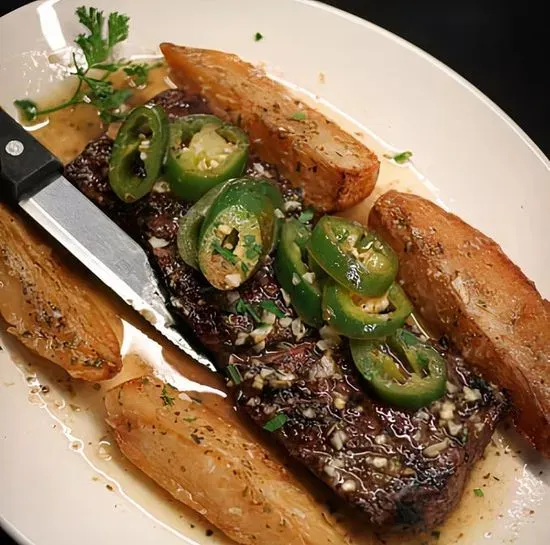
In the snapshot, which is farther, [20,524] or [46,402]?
[46,402]

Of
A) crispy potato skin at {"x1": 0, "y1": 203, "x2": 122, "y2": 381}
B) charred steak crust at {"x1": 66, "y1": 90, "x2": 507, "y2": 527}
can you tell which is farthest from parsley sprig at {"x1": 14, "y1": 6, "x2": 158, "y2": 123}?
crispy potato skin at {"x1": 0, "y1": 203, "x2": 122, "y2": 381}

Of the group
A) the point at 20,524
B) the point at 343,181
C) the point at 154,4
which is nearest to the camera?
the point at 20,524

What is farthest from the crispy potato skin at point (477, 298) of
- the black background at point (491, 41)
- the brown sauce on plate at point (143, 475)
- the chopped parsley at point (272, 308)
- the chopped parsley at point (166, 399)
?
the black background at point (491, 41)

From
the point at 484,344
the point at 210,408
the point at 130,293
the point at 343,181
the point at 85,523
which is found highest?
the point at 343,181

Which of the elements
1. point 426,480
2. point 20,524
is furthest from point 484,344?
point 20,524

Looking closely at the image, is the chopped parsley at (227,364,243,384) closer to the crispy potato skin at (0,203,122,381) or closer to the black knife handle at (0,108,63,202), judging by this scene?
the crispy potato skin at (0,203,122,381)

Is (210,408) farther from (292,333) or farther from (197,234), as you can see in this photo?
(197,234)

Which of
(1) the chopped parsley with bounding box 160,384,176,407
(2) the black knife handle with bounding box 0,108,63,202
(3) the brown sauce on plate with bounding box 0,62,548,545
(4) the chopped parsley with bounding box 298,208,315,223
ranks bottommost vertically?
(3) the brown sauce on plate with bounding box 0,62,548,545
